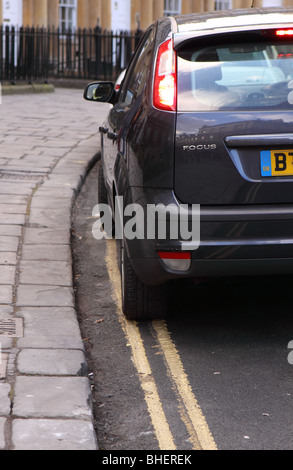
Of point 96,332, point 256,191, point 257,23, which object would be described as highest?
point 257,23

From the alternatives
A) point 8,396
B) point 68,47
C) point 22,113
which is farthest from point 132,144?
point 68,47

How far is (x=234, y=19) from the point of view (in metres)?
4.82

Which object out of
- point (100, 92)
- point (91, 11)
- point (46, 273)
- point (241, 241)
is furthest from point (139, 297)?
point (91, 11)

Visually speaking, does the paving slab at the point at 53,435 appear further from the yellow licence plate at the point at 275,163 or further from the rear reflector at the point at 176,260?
the yellow licence plate at the point at 275,163

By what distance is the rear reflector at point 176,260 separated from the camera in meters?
4.37

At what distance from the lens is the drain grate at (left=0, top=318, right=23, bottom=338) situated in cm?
461

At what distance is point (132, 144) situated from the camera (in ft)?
15.3

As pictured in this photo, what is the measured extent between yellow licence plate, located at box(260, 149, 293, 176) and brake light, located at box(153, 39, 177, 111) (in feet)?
1.80

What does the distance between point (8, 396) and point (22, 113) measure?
12354 mm

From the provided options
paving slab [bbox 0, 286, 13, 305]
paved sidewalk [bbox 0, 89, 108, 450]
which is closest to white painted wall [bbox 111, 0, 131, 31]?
paved sidewalk [bbox 0, 89, 108, 450]

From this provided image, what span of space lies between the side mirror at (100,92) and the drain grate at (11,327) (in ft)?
7.85

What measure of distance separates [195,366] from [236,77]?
155 cm

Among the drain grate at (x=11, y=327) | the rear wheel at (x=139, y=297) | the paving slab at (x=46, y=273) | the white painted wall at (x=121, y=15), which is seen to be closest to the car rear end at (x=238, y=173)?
the rear wheel at (x=139, y=297)
